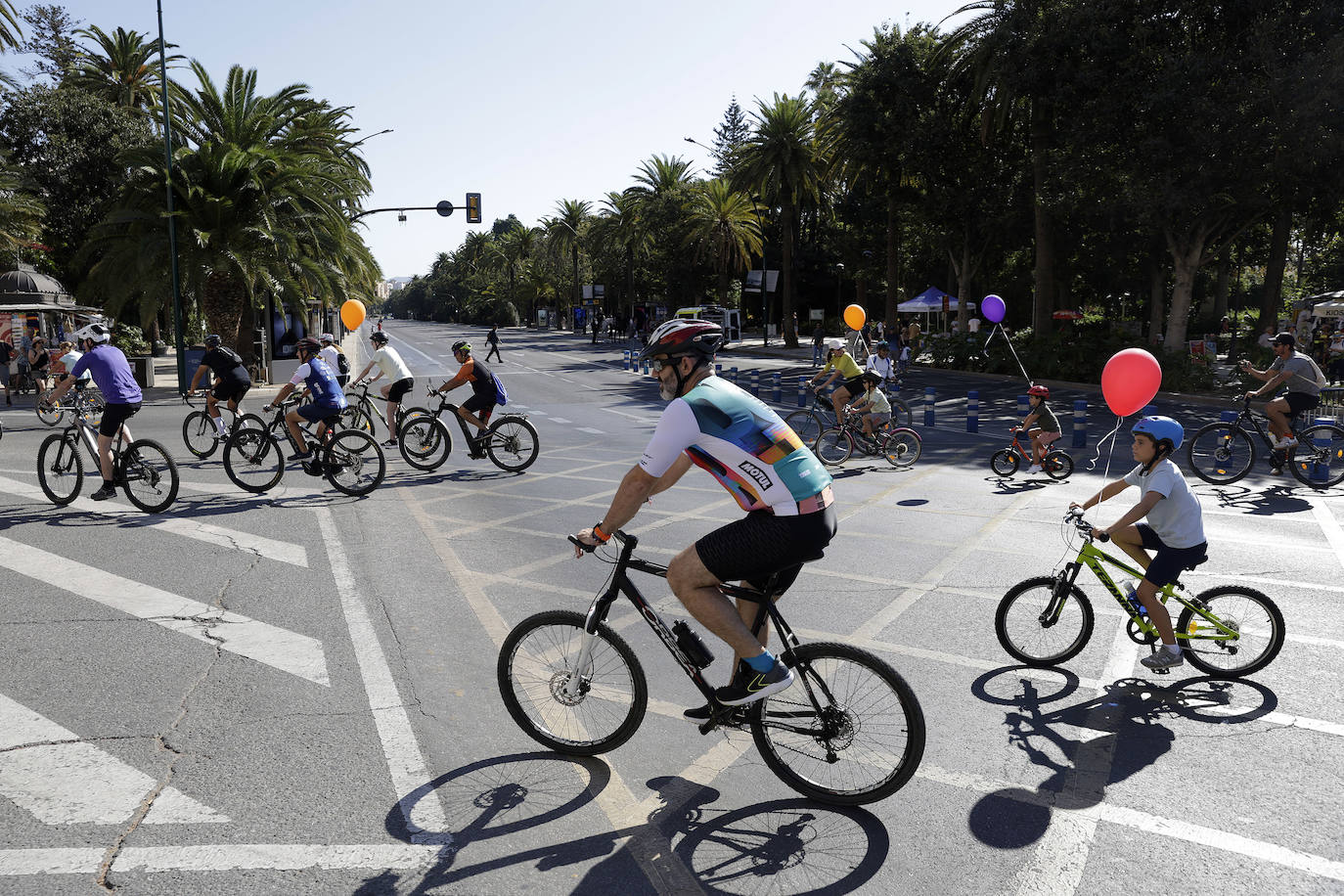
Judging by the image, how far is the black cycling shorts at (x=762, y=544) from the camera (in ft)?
12.7

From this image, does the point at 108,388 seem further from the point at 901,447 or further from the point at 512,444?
the point at 901,447

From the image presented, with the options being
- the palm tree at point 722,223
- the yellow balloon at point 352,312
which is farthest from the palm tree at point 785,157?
the yellow balloon at point 352,312

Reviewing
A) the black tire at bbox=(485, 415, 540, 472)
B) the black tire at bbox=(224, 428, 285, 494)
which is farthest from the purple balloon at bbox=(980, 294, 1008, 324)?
the black tire at bbox=(224, 428, 285, 494)

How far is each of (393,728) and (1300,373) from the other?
11590 millimetres

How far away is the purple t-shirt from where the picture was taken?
371 inches

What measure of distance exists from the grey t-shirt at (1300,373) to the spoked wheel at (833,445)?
5.42 meters

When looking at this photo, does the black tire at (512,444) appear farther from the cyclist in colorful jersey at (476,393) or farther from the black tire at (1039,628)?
the black tire at (1039,628)

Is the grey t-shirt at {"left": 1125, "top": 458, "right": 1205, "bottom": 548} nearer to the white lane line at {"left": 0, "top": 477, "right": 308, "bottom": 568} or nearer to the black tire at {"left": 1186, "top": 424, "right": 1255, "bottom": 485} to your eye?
the white lane line at {"left": 0, "top": 477, "right": 308, "bottom": 568}

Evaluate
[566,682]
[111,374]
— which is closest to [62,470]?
[111,374]

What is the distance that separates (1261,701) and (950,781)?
6.98ft

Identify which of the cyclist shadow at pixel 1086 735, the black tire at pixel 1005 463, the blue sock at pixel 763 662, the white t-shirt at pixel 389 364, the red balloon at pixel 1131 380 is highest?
the red balloon at pixel 1131 380

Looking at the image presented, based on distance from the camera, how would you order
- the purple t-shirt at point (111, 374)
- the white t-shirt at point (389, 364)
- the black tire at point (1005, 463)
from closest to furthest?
the purple t-shirt at point (111, 374)
the black tire at point (1005, 463)
the white t-shirt at point (389, 364)

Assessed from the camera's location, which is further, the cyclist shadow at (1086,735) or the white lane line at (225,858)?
the cyclist shadow at (1086,735)

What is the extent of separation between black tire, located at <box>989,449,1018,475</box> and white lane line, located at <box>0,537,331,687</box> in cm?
962
